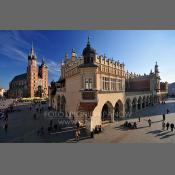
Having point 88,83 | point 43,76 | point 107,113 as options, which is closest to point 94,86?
point 88,83

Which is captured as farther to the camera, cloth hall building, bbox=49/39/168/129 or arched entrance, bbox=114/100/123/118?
arched entrance, bbox=114/100/123/118

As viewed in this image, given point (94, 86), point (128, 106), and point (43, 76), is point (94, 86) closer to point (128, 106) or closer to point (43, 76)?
point (43, 76)

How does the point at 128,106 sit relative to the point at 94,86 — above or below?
below

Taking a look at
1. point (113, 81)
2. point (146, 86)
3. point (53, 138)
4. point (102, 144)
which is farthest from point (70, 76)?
point (146, 86)

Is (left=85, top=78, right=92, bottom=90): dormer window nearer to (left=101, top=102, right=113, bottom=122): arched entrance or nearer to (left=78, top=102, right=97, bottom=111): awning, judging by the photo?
(left=78, top=102, right=97, bottom=111): awning

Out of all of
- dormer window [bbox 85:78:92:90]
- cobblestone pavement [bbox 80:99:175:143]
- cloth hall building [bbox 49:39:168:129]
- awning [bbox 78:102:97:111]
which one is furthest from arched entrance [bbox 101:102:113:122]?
dormer window [bbox 85:78:92:90]

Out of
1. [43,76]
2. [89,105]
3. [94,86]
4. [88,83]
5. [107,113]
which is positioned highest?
[43,76]

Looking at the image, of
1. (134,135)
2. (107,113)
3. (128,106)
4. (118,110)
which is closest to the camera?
(134,135)

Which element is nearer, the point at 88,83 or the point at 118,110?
the point at 88,83

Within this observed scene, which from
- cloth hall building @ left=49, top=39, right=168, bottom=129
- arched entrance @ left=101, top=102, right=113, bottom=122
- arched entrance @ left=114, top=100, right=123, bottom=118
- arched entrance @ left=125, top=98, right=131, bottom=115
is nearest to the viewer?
cloth hall building @ left=49, top=39, right=168, bottom=129

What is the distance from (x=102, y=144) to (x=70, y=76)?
496cm
